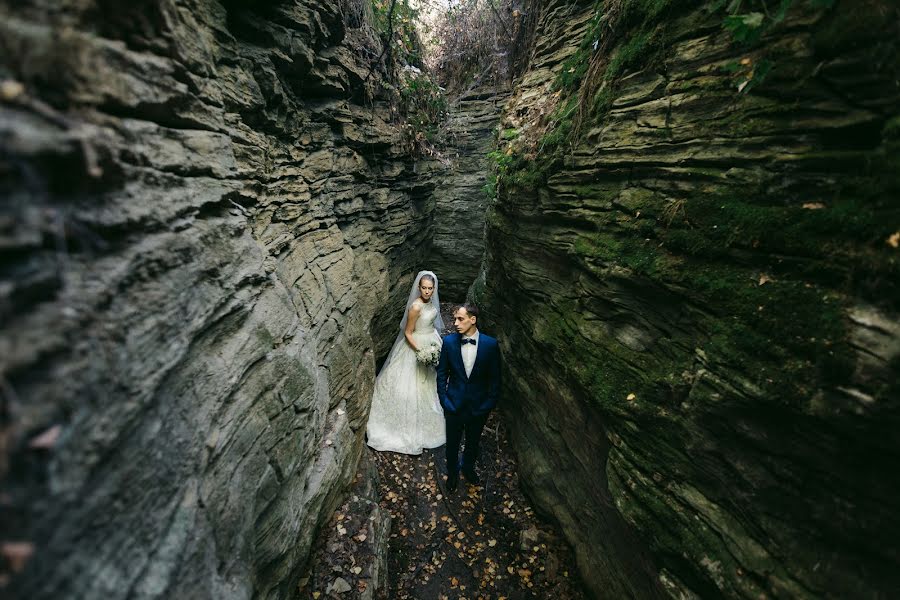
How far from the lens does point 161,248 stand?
207cm

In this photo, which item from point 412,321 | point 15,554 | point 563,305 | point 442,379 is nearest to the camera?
point 15,554

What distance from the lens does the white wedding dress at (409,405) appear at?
6.51m

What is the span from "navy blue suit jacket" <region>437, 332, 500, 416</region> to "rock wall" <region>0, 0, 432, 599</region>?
1707mm

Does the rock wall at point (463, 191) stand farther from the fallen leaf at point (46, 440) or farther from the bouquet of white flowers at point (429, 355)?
the fallen leaf at point (46, 440)

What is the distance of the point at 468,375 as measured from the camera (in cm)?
518

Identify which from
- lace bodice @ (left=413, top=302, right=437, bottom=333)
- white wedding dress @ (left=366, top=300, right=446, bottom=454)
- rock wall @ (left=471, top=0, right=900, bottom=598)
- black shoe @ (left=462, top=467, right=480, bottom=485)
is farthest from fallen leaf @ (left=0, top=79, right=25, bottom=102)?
black shoe @ (left=462, top=467, right=480, bottom=485)

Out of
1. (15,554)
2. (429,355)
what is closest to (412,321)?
(429,355)

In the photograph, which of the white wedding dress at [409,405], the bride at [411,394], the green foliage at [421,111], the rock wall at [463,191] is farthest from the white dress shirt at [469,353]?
the rock wall at [463,191]

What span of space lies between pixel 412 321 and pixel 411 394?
144 cm

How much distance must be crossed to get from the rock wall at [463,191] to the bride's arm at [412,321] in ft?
20.5

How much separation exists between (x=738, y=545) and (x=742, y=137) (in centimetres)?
293

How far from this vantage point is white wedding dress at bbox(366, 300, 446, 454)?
6.51m

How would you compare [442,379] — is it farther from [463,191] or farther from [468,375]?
[463,191]

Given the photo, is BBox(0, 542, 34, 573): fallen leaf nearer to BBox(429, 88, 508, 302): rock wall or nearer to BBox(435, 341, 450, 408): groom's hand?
BBox(435, 341, 450, 408): groom's hand
